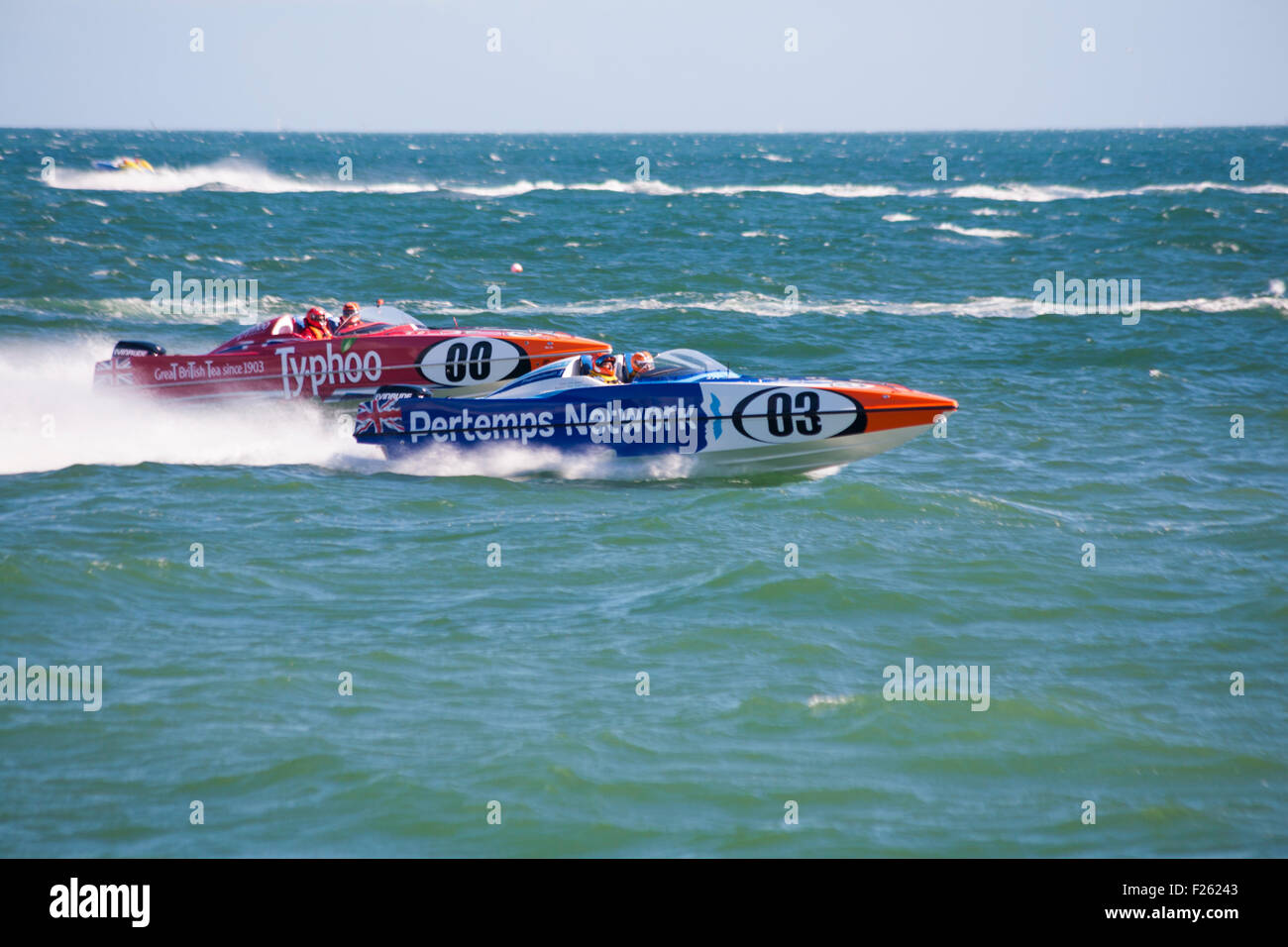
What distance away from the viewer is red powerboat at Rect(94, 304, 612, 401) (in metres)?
15.9

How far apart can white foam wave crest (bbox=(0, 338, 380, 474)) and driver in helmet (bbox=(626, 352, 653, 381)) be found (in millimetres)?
3068

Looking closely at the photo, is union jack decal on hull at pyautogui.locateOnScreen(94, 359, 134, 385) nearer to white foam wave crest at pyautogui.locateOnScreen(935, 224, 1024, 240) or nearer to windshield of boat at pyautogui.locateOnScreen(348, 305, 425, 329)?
windshield of boat at pyautogui.locateOnScreen(348, 305, 425, 329)

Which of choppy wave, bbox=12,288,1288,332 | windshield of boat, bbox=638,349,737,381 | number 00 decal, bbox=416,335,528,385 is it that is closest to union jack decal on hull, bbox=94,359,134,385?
number 00 decal, bbox=416,335,528,385

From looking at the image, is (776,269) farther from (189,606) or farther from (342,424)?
(189,606)

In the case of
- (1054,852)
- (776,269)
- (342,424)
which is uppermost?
(776,269)

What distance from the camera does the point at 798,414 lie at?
12.1 metres

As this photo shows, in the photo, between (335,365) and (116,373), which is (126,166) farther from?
(335,365)

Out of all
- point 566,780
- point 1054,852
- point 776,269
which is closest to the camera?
→ point 1054,852

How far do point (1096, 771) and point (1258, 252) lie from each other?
30205 millimetres

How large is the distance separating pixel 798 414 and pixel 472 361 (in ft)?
18.3

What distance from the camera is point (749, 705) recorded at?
741 centimetres

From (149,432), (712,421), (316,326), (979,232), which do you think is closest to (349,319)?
(316,326)

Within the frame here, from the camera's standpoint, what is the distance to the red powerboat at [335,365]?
1589 centimetres
